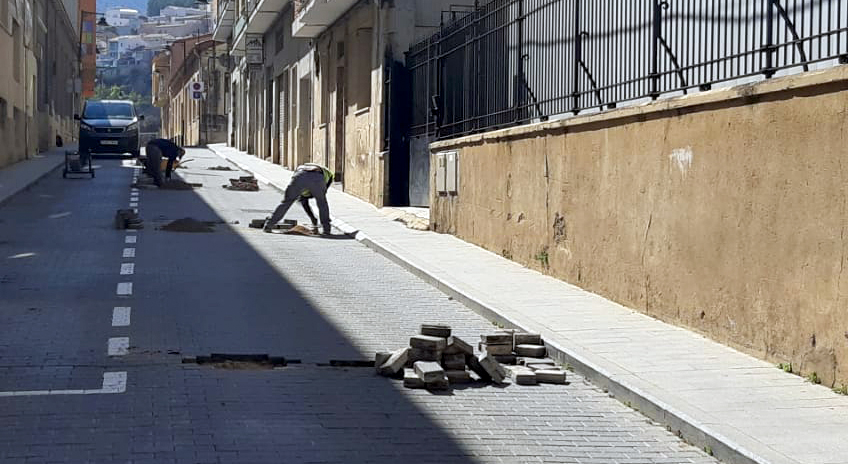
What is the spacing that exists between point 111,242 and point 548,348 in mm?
9239

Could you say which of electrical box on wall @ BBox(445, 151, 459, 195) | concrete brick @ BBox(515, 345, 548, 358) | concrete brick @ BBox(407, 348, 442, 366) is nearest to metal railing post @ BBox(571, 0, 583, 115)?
electrical box on wall @ BBox(445, 151, 459, 195)

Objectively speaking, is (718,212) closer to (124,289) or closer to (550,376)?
(550,376)

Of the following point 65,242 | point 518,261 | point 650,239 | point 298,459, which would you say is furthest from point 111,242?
point 298,459

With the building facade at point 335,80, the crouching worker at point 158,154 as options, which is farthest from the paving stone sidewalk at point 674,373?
the crouching worker at point 158,154

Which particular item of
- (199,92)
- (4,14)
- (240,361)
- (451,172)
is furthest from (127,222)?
(199,92)

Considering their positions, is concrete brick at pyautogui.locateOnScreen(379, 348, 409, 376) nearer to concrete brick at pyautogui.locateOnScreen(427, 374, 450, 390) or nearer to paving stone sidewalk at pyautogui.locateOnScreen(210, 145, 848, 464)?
concrete brick at pyautogui.locateOnScreen(427, 374, 450, 390)

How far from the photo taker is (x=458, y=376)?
8164 millimetres

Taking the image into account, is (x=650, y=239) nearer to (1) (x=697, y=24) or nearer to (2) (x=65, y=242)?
(1) (x=697, y=24)

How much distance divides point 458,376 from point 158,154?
2040cm

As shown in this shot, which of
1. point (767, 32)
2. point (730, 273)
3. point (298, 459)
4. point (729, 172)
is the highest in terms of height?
point (767, 32)

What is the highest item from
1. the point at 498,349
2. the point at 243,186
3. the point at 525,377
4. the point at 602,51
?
the point at 602,51

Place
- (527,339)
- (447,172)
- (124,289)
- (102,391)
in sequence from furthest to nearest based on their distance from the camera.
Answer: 1. (447,172)
2. (124,289)
3. (527,339)
4. (102,391)

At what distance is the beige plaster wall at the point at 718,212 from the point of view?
25.0 feet

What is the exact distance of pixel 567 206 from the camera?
1279cm
